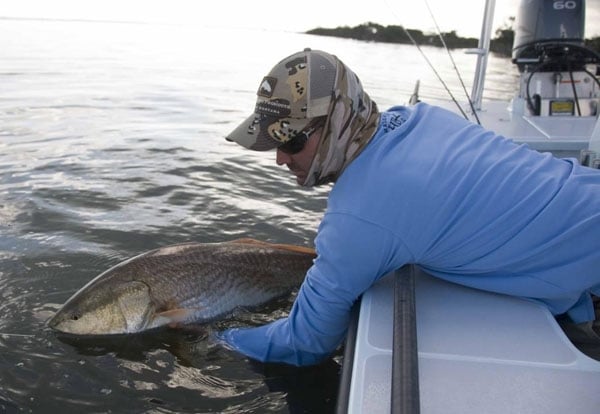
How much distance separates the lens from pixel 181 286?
368 centimetres

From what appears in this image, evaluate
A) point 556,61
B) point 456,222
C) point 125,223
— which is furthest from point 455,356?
point 556,61

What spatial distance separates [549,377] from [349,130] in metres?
1.08

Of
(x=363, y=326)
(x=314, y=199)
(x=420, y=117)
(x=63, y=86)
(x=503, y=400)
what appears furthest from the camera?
(x=63, y=86)

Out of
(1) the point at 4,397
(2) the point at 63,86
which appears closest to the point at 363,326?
(1) the point at 4,397

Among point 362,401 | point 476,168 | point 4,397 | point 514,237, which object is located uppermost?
point 476,168

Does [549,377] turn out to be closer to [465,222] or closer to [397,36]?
[465,222]

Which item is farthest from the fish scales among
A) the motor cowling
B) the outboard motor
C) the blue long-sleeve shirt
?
the motor cowling

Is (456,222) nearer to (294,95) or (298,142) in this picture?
(298,142)

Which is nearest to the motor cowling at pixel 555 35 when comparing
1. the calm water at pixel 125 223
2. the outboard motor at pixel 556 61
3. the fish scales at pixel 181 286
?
the outboard motor at pixel 556 61

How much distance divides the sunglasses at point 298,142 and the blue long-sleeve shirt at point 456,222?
19 cm

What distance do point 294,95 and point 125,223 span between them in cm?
385

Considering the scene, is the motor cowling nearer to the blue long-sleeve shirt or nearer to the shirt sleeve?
the blue long-sleeve shirt

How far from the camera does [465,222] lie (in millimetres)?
2285

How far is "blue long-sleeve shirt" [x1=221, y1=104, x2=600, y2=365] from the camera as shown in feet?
7.34
